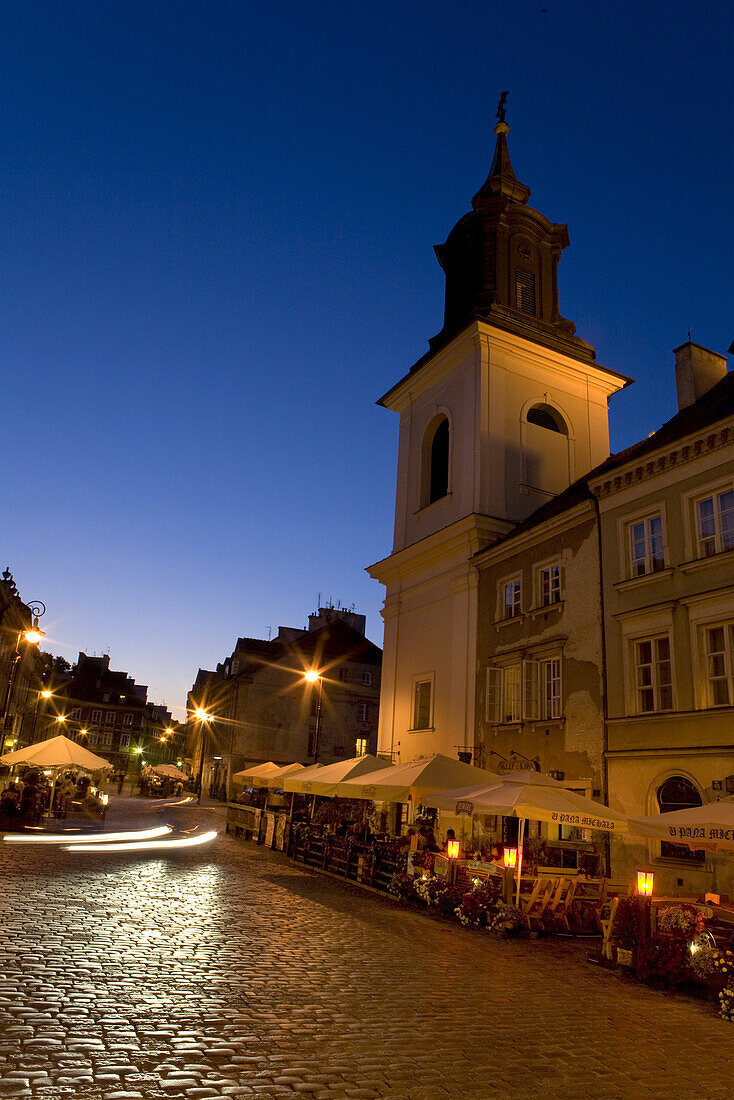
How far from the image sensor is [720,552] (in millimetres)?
17328

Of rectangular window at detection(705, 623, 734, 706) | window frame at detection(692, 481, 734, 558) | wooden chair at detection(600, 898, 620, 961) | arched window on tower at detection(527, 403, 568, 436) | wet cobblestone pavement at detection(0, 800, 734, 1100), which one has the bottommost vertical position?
wet cobblestone pavement at detection(0, 800, 734, 1100)

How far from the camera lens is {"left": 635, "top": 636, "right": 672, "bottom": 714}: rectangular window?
18.5 meters

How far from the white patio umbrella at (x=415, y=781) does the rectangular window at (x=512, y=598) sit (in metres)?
7.14

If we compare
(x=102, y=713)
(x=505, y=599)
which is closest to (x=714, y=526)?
(x=505, y=599)

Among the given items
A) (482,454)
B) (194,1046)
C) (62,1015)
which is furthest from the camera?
(482,454)

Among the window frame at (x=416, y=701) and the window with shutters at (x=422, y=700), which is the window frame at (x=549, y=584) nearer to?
the window frame at (x=416, y=701)

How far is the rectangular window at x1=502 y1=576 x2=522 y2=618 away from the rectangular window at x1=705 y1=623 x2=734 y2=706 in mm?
8159

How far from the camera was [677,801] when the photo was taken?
57.5 ft

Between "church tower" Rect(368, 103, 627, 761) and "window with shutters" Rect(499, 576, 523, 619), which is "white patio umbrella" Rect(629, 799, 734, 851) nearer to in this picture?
"window with shutters" Rect(499, 576, 523, 619)

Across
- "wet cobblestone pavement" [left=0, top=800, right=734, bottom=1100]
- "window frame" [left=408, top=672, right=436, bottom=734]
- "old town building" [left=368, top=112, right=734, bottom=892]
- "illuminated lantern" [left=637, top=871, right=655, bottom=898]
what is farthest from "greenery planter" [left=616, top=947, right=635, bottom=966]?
"window frame" [left=408, top=672, right=436, bottom=734]

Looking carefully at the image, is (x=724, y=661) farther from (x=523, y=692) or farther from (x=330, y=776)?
(x=330, y=776)

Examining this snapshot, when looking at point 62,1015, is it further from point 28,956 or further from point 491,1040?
point 491,1040

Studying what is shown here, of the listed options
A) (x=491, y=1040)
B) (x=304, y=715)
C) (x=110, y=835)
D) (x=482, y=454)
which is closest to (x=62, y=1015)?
(x=491, y=1040)

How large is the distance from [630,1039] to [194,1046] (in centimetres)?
457
